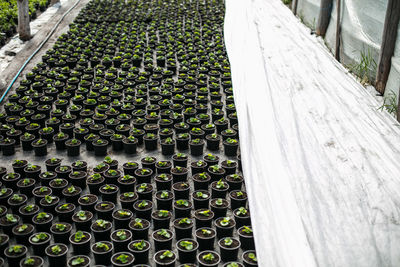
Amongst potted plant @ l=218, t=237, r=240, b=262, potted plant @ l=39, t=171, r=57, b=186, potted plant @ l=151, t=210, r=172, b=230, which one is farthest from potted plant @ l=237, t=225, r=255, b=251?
potted plant @ l=39, t=171, r=57, b=186

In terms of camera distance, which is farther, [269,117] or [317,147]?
[269,117]

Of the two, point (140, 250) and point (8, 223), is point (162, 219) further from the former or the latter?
point (8, 223)

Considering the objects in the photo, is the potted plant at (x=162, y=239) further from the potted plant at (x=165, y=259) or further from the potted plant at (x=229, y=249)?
the potted plant at (x=229, y=249)

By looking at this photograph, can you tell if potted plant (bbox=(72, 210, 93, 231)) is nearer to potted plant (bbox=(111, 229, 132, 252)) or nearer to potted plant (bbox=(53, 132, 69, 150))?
potted plant (bbox=(111, 229, 132, 252))

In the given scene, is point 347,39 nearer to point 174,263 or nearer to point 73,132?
point 73,132

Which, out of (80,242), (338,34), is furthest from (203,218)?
(338,34)

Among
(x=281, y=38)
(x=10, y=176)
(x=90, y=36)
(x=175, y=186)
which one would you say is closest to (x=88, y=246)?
(x=175, y=186)

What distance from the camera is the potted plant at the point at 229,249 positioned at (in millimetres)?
3383

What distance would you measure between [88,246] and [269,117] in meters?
2.05

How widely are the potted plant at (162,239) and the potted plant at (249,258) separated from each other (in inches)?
25.0

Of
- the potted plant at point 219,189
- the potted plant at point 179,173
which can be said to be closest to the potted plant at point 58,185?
the potted plant at point 179,173

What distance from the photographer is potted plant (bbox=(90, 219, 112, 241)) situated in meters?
3.54

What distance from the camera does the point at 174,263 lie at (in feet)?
10.6

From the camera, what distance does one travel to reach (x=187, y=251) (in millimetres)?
3322
